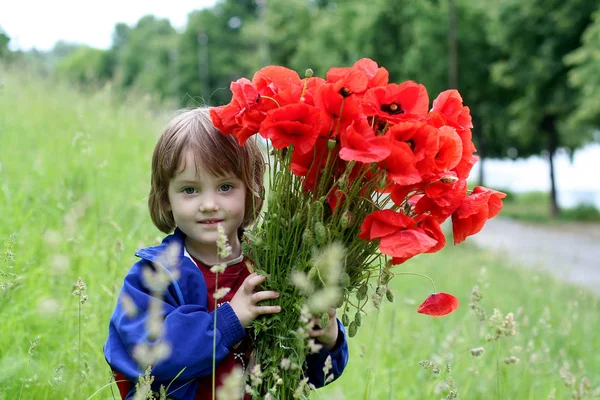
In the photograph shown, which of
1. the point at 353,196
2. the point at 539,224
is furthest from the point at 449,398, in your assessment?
the point at 539,224

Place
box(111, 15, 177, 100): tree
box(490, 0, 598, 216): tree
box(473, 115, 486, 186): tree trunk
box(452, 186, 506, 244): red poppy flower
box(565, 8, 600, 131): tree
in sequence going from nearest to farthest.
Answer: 1. box(452, 186, 506, 244): red poppy flower
2. box(565, 8, 600, 131): tree
3. box(490, 0, 598, 216): tree
4. box(473, 115, 486, 186): tree trunk
5. box(111, 15, 177, 100): tree

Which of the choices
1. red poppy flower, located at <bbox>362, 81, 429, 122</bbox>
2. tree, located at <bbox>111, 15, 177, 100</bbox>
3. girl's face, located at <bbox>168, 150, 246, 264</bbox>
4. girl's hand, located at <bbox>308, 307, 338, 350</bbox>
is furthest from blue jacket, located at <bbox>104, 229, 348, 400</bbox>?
tree, located at <bbox>111, 15, 177, 100</bbox>

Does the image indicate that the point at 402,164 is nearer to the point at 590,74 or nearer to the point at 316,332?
the point at 316,332

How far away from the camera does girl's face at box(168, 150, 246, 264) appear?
1.97 meters

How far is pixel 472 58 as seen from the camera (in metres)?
24.8

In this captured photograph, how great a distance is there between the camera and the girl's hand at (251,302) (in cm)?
175

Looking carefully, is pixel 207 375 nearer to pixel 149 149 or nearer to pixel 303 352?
pixel 303 352

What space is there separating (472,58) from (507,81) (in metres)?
3.38

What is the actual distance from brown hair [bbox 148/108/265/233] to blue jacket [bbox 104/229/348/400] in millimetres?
266

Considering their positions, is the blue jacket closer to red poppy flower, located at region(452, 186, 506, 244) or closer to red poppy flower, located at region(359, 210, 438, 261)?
red poppy flower, located at region(359, 210, 438, 261)

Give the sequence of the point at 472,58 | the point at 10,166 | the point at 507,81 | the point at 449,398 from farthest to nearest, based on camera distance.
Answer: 1. the point at 472,58
2. the point at 507,81
3. the point at 10,166
4. the point at 449,398

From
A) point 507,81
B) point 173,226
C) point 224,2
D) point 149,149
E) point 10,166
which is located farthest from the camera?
point 224,2

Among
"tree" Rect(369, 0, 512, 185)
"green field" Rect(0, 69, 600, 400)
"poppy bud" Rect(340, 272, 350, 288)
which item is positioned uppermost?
"tree" Rect(369, 0, 512, 185)

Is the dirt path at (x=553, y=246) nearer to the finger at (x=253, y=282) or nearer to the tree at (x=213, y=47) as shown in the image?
the finger at (x=253, y=282)
